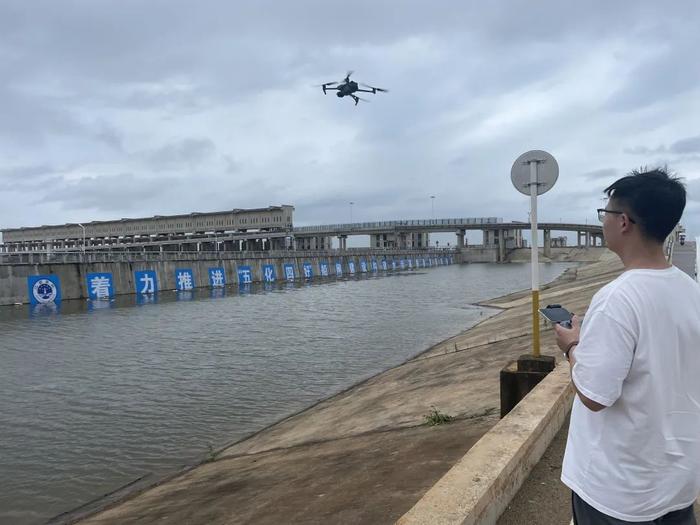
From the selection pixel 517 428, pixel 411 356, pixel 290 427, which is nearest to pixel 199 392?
pixel 290 427

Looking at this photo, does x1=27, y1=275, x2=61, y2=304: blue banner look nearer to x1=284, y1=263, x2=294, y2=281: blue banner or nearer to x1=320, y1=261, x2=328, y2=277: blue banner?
x1=284, y1=263, x2=294, y2=281: blue banner

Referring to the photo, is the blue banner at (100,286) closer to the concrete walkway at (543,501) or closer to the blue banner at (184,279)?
the blue banner at (184,279)

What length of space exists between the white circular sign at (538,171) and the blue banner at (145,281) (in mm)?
46383

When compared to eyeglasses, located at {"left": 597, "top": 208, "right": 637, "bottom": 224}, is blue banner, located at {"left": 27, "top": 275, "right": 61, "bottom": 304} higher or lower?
lower

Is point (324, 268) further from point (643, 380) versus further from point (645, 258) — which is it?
point (643, 380)

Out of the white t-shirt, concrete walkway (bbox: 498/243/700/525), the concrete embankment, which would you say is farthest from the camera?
the concrete embankment

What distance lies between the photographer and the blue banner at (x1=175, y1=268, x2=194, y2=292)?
175 ft

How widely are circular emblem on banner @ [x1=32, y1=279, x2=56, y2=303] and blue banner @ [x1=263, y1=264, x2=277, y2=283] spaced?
29611 mm

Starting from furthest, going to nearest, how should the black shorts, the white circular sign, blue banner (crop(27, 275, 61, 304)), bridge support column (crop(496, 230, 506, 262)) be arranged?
bridge support column (crop(496, 230, 506, 262)), blue banner (crop(27, 275, 61, 304)), the white circular sign, the black shorts

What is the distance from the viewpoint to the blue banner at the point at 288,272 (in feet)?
237

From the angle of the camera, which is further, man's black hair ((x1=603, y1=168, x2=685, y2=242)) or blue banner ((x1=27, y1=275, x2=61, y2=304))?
blue banner ((x1=27, y1=275, x2=61, y2=304))

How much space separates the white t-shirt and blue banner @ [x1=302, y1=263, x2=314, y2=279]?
75.4m

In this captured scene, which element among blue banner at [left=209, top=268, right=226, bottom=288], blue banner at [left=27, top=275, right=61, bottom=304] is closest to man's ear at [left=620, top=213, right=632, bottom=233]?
blue banner at [left=27, top=275, right=61, bottom=304]

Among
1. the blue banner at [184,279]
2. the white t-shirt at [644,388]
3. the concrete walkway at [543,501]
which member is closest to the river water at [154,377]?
the concrete walkway at [543,501]
